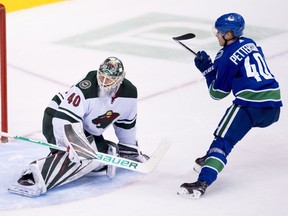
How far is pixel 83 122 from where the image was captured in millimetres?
4809

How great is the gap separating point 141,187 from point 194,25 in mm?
2966

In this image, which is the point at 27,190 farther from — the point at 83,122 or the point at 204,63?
the point at 204,63

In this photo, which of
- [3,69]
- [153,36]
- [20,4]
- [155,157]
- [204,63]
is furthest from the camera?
[20,4]

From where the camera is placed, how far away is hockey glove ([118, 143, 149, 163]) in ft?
16.5

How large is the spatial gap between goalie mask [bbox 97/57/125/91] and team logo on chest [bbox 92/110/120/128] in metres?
0.16

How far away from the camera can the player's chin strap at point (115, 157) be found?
15.1 feet

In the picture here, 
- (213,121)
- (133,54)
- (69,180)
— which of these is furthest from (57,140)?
(133,54)

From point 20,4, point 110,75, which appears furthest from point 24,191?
point 20,4

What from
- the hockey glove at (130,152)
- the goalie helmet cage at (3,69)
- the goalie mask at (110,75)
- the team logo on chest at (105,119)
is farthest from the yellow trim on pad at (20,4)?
the goalie mask at (110,75)

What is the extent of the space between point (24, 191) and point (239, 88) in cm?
105

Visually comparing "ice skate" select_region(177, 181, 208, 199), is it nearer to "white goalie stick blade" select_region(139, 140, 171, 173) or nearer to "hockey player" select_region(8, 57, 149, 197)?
"white goalie stick blade" select_region(139, 140, 171, 173)

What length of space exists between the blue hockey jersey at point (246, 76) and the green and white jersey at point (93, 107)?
42 centimetres

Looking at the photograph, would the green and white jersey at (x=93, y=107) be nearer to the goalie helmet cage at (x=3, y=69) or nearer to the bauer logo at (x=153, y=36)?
the goalie helmet cage at (x=3, y=69)

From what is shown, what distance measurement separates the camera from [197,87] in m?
6.36
